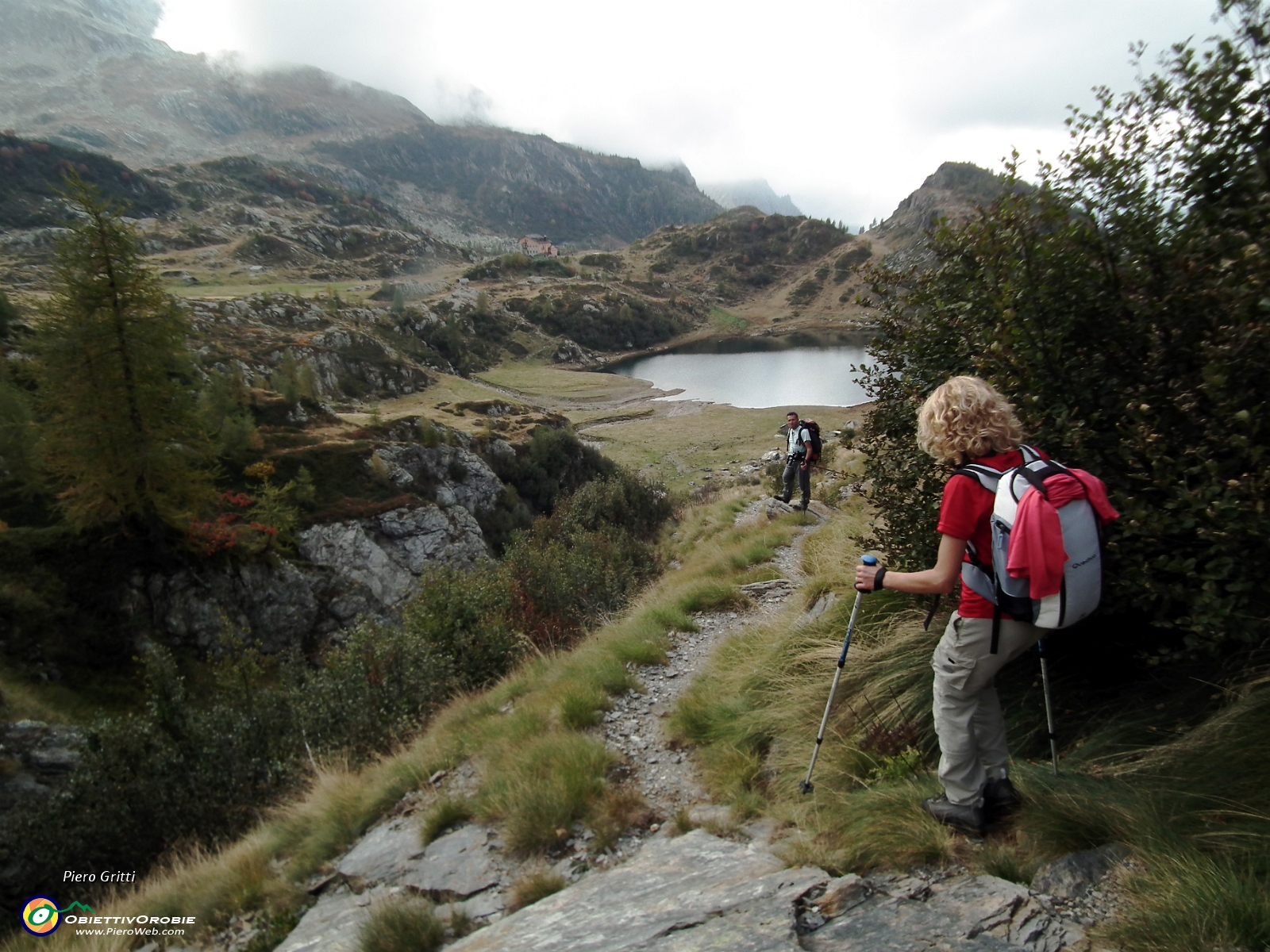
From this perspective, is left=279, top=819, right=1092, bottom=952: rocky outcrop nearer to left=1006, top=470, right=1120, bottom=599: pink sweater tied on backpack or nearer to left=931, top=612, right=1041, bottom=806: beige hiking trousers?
left=931, top=612, right=1041, bottom=806: beige hiking trousers

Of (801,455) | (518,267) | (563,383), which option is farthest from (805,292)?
(801,455)

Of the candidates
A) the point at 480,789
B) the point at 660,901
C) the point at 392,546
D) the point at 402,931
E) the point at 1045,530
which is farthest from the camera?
the point at 392,546

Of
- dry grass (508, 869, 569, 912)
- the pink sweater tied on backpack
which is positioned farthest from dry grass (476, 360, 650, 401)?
the pink sweater tied on backpack

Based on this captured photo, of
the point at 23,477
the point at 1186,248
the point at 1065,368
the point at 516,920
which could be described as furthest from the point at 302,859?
the point at 23,477

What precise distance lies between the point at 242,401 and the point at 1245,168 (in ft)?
133

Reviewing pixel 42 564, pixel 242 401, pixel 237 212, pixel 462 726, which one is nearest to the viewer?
pixel 462 726

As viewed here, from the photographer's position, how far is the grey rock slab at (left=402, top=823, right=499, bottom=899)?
4.65 meters

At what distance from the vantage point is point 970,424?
3.29 m

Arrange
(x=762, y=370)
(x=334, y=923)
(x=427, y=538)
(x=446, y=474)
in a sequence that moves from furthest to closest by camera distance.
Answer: (x=762, y=370)
(x=446, y=474)
(x=427, y=538)
(x=334, y=923)

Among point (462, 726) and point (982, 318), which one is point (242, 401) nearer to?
point (462, 726)

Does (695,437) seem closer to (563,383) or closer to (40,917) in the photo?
(563,383)

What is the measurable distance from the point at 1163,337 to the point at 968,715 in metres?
2.17

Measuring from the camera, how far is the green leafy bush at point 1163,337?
2916 mm

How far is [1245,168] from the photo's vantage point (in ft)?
10.2
